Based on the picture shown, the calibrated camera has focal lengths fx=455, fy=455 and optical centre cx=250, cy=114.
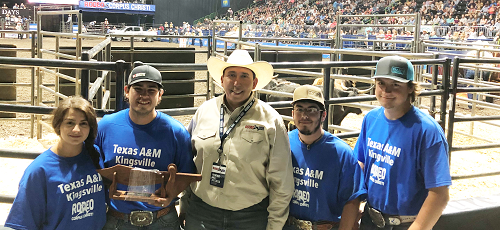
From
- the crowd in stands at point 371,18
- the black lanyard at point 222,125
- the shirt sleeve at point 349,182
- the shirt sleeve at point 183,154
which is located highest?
the crowd in stands at point 371,18

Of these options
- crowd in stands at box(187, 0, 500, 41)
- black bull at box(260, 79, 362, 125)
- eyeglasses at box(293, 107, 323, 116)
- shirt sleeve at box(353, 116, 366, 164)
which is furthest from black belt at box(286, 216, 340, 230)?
crowd in stands at box(187, 0, 500, 41)

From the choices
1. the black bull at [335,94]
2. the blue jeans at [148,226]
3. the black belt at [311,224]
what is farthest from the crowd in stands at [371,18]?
the blue jeans at [148,226]

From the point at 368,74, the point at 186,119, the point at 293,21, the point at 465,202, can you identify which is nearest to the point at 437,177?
the point at 465,202

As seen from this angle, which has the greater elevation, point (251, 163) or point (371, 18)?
point (371, 18)

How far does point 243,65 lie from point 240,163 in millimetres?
516

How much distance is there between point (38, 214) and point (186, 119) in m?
6.90

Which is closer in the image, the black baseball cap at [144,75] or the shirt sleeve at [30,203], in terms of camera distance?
the shirt sleeve at [30,203]

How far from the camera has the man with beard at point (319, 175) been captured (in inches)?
96.3

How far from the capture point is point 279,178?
235cm

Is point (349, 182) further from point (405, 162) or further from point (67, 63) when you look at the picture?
point (67, 63)

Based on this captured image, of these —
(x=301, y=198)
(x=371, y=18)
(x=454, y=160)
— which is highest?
(x=371, y=18)

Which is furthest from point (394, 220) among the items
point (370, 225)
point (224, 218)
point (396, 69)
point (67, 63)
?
point (67, 63)

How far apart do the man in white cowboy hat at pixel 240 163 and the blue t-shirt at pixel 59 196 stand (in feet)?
1.69

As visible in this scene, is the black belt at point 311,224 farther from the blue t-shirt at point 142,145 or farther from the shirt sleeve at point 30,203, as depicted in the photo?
the shirt sleeve at point 30,203
